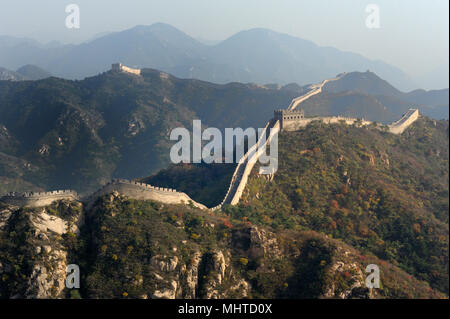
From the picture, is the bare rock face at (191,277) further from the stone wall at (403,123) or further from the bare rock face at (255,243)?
the stone wall at (403,123)

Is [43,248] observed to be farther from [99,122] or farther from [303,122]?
[99,122]

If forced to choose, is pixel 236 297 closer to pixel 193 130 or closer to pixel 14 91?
pixel 193 130

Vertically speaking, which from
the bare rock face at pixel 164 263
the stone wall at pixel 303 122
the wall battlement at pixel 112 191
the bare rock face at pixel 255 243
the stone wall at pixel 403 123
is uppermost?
the stone wall at pixel 403 123

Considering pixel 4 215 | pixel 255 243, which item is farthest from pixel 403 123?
pixel 4 215

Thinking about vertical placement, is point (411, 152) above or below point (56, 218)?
above

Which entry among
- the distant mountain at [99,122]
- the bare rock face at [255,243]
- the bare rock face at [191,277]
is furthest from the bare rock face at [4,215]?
the distant mountain at [99,122]

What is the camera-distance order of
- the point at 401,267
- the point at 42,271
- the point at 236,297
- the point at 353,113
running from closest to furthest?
1. the point at 42,271
2. the point at 236,297
3. the point at 401,267
4. the point at 353,113

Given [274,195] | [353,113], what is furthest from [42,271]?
[353,113]

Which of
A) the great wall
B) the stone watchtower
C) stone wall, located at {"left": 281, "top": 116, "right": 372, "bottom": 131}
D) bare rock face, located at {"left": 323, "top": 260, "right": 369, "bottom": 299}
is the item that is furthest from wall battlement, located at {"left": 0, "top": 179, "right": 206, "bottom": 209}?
stone wall, located at {"left": 281, "top": 116, "right": 372, "bottom": 131}
